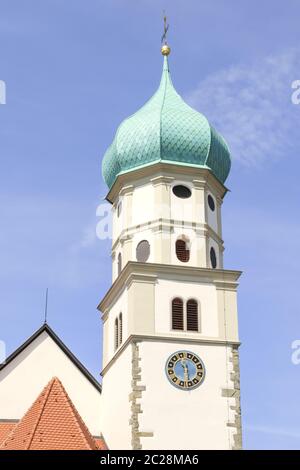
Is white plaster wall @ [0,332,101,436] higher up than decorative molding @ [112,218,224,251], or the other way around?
decorative molding @ [112,218,224,251]

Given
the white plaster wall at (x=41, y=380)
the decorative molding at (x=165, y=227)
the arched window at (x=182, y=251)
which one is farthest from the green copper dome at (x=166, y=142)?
the white plaster wall at (x=41, y=380)

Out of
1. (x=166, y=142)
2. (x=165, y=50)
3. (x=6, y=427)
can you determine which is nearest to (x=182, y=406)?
(x=6, y=427)

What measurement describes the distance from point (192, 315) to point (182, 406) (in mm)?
2810

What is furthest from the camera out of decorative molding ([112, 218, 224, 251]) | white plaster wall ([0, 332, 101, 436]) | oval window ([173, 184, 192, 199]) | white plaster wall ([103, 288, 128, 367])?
oval window ([173, 184, 192, 199])

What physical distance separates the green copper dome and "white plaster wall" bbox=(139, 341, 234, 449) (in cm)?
610

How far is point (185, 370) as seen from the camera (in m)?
26.5

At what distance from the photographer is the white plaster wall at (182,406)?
25641 millimetres

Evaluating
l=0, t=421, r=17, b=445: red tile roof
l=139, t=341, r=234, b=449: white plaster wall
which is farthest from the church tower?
l=0, t=421, r=17, b=445: red tile roof

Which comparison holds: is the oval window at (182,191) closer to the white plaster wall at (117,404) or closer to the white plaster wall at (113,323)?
the white plaster wall at (113,323)

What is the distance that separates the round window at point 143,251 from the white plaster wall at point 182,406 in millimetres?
2893

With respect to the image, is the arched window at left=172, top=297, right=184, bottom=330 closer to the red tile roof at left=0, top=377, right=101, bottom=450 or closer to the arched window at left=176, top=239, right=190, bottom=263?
the arched window at left=176, top=239, right=190, bottom=263

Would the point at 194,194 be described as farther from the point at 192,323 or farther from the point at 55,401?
the point at 55,401

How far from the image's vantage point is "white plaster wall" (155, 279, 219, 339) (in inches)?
1065
